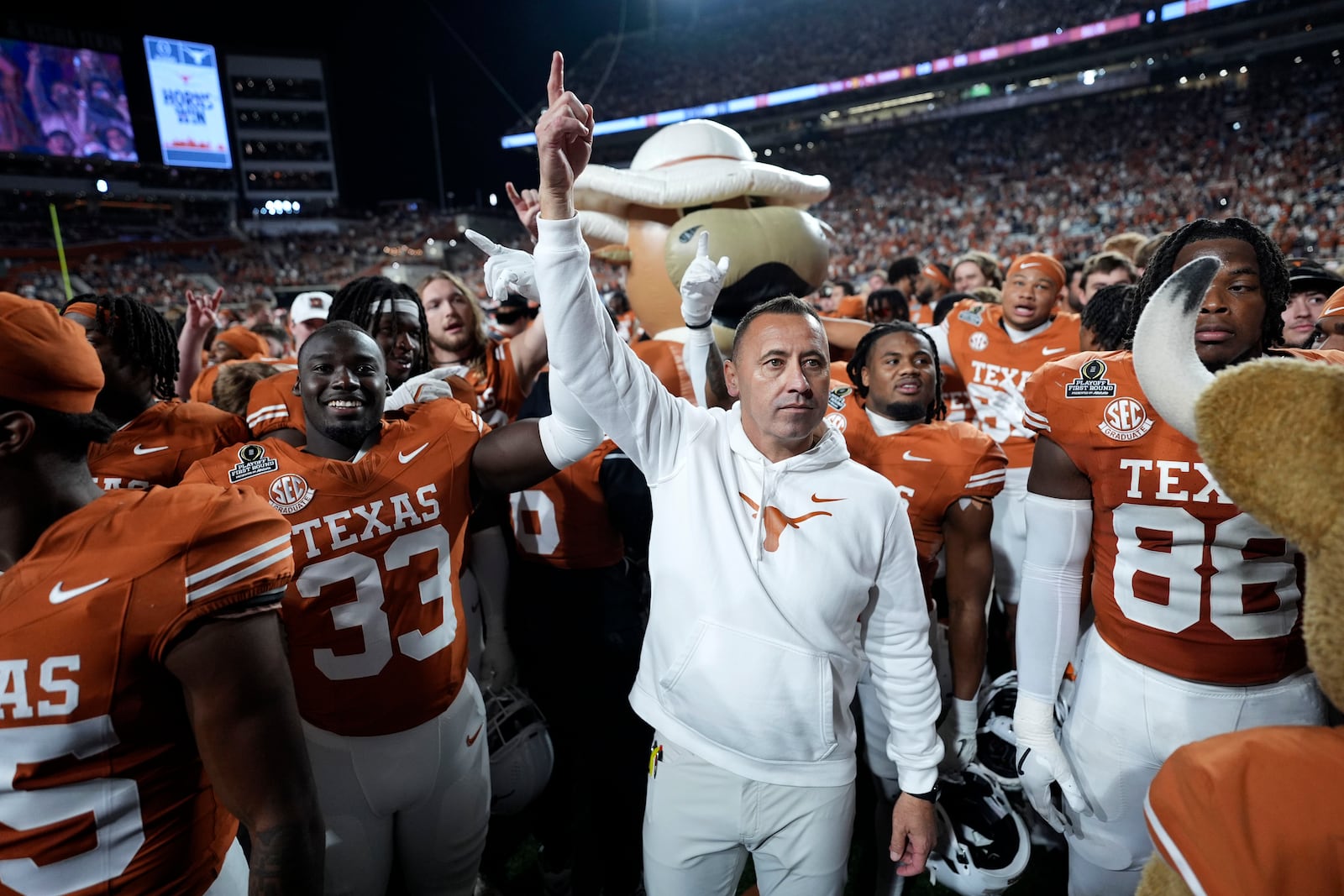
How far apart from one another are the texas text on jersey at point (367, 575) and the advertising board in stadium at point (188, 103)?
40.4 m

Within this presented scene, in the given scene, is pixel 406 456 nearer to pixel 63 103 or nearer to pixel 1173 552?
pixel 1173 552

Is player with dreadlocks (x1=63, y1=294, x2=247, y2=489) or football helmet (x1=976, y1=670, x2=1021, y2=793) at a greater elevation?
player with dreadlocks (x1=63, y1=294, x2=247, y2=489)

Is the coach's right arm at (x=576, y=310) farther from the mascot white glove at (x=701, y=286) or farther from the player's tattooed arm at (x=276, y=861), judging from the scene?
the player's tattooed arm at (x=276, y=861)

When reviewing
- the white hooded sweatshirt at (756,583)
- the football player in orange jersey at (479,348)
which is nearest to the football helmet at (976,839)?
the white hooded sweatshirt at (756,583)

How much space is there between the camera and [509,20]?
31156mm

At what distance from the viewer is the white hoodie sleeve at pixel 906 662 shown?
73.2 inches

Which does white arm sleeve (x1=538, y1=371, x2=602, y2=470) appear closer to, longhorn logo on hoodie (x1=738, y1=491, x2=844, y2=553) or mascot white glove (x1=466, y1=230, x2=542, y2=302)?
mascot white glove (x1=466, y1=230, x2=542, y2=302)

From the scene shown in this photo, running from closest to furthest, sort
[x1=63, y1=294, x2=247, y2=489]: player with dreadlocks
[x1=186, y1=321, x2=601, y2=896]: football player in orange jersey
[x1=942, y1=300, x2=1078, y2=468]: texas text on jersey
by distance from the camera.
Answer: [x1=186, y1=321, x2=601, y2=896]: football player in orange jersey < [x1=63, y1=294, x2=247, y2=489]: player with dreadlocks < [x1=942, y1=300, x2=1078, y2=468]: texas text on jersey

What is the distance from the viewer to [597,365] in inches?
68.2

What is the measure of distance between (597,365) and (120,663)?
1054 mm

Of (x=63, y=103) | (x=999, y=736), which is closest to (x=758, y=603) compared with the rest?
(x=999, y=736)

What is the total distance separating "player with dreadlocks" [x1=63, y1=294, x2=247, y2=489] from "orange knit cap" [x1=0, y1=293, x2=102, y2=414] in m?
1.29

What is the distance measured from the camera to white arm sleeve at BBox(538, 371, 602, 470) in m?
1.96

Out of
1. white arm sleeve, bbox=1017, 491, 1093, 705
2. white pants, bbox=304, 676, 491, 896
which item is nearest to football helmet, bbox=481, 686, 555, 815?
white pants, bbox=304, 676, 491, 896
